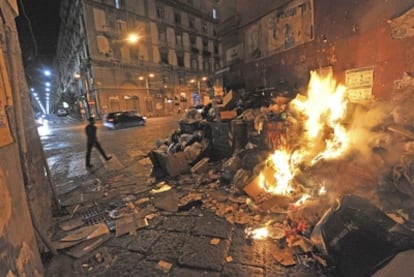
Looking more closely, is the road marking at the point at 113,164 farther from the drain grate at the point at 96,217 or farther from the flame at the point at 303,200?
the flame at the point at 303,200

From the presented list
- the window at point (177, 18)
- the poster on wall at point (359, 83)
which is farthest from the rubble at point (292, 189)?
the window at point (177, 18)

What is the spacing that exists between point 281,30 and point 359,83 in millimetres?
2578

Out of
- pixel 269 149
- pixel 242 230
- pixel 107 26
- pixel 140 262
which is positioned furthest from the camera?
pixel 107 26

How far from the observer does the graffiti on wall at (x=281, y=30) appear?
500cm

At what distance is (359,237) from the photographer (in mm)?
1760

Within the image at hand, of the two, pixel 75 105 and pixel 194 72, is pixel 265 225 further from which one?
pixel 75 105

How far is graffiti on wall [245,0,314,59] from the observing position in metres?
5.00

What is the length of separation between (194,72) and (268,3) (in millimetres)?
31744

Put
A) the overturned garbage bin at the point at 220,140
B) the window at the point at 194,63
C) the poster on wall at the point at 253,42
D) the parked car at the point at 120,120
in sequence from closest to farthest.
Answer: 1. the overturned garbage bin at the point at 220,140
2. the poster on wall at the point at 253,42
3. the parked car at the point at 120,120
4. the window at the point at 194,63

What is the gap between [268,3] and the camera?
5.98 meters

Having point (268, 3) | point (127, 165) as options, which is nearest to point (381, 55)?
point (268, 3)

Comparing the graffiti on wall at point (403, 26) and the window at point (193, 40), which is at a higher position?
the window at point (193, 40)

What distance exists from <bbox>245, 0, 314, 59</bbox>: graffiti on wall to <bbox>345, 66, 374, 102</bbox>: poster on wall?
1345mm

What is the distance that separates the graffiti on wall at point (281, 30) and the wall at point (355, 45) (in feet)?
0.59
